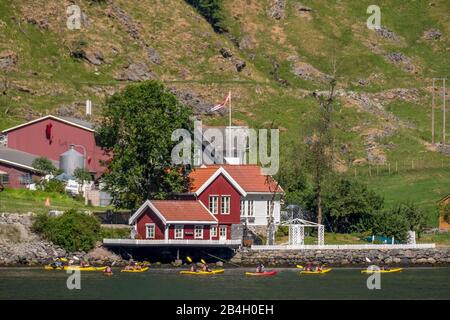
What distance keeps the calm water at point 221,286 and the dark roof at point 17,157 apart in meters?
29.2

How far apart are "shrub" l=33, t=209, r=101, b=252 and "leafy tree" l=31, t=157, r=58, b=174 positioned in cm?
2098

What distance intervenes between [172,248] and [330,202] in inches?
790

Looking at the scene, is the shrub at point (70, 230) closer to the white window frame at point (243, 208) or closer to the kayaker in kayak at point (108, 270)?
the kayaker in kayak at point (108, 270)

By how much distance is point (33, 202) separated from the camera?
5113 inches

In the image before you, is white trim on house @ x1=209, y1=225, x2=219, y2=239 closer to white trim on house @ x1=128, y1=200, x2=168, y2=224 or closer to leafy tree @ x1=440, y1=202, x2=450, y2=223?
white trim on house @ x1=128, y1=200, x2=168, y2=224

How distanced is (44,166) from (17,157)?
12.8ft

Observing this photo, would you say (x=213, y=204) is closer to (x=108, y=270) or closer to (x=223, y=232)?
(x=223, y=232)

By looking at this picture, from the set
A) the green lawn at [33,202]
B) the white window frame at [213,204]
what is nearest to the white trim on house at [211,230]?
the white window frame at [213,204]

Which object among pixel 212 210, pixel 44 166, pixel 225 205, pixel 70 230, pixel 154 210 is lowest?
pixel 70 230

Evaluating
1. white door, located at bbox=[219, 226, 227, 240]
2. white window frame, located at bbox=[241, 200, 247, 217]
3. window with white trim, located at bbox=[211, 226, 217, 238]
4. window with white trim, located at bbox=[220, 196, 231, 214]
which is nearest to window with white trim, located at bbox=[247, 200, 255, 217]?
white window frame, located at bbox=[241, 200, 247, 217]

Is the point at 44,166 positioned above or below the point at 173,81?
below

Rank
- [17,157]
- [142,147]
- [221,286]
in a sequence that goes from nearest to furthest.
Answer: [221,286], [142,147], [17,157]

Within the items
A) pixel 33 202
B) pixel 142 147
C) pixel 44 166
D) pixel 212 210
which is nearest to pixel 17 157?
pixel 44 166
